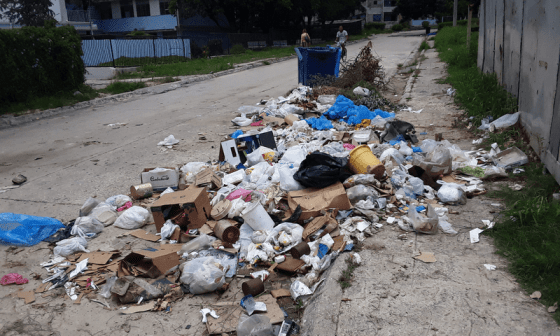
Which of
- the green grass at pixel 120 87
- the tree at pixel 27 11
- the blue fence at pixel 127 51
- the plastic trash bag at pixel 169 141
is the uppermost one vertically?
the tree at pixel 27 11

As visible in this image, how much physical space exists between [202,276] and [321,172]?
1.81 metres

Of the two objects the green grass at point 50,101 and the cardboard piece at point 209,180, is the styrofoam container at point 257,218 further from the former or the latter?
the green grass at point 50,101

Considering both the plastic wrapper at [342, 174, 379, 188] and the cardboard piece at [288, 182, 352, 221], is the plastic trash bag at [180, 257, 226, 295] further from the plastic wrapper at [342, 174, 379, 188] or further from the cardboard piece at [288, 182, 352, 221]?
the plastic wrapper at [342, 174, 379, 188]

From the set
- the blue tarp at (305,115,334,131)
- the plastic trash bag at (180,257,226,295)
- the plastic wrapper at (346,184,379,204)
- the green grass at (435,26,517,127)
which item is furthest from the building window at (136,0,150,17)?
the plastic trash bag at (180,257,226,295)

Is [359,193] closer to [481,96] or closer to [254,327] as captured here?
[254,327]

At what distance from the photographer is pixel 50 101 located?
11695 mm

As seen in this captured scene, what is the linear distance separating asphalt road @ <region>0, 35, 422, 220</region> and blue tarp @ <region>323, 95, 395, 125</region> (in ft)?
7.39

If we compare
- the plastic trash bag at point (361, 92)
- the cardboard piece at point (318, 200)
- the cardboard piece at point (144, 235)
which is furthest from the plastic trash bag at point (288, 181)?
the plastic trash bag at point (361, 92)

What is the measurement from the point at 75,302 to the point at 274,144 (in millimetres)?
3835

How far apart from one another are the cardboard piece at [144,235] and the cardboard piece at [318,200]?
145 centimetres

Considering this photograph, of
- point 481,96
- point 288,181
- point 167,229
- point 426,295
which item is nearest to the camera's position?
point 426,295

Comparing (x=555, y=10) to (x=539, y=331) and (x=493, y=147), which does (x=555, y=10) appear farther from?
(x=539, y=331)

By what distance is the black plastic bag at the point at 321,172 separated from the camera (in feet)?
14.5

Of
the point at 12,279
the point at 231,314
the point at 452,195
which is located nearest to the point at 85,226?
the point at 12,279
